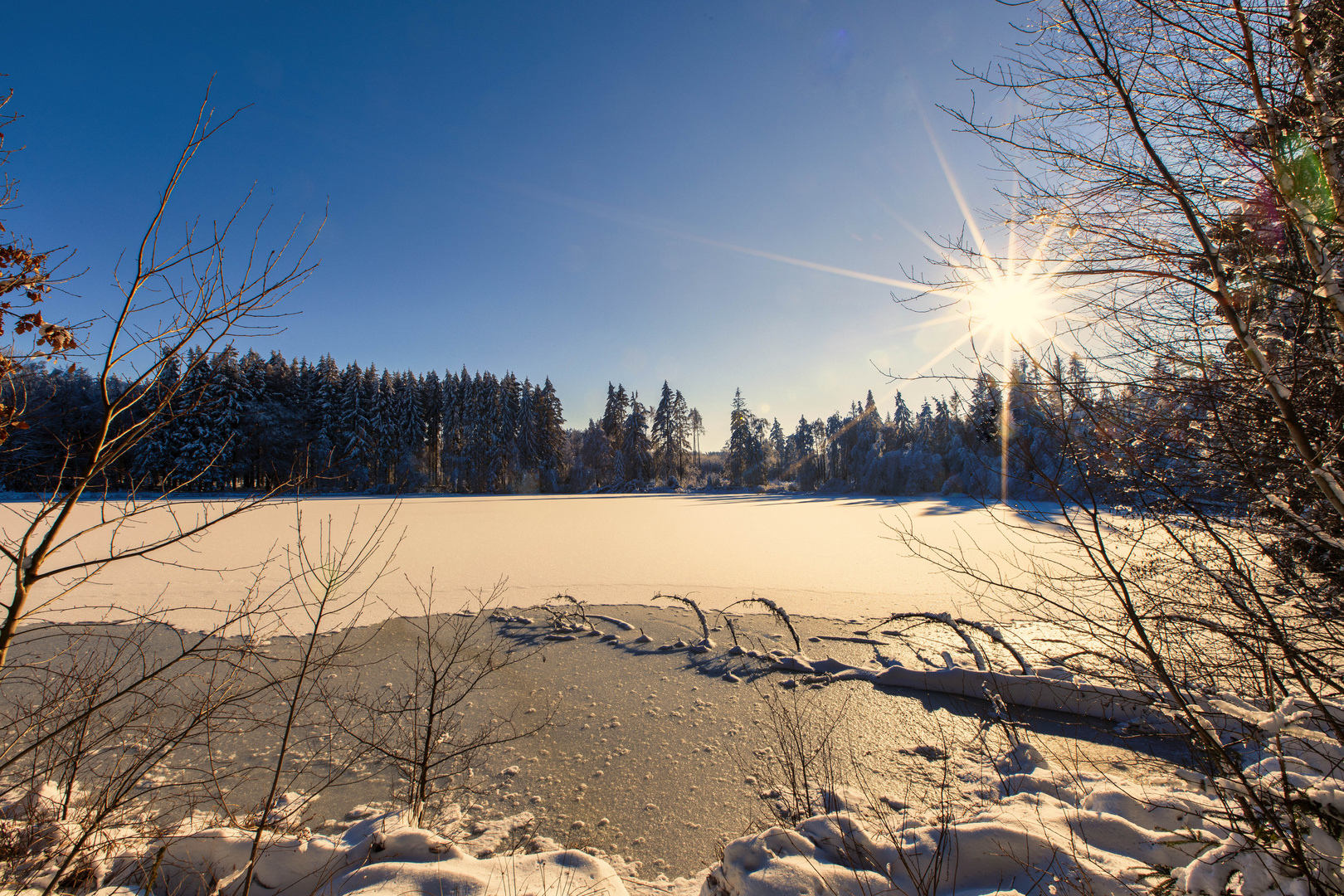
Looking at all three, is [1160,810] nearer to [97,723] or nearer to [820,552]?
[97,723]

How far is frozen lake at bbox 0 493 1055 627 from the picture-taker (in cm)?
824

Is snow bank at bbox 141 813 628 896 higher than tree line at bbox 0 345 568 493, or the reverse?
tree line at bbox 0 345 568 493

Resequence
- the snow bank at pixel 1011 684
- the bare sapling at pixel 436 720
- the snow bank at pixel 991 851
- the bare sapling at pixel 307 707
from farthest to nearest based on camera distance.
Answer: the snow bank at pixel 1011 684 < the bare sapling at pixel 436 720 < the bare sapling at pixel 307 707 < the snow bank at pixel 991 851

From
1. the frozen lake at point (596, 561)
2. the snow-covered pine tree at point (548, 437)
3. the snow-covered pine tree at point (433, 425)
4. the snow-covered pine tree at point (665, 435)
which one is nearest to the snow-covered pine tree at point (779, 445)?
the snow-covered pine tree at point (665, 435)

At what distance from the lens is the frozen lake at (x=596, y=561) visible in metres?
8.24

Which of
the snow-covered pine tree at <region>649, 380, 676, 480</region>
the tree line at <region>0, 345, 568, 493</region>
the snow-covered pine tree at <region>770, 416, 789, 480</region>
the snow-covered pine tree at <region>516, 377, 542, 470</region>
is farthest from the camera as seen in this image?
the snow-covered pine tree at <region>770, 416, 789, 480</region>

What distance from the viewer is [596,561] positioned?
11.8 metres

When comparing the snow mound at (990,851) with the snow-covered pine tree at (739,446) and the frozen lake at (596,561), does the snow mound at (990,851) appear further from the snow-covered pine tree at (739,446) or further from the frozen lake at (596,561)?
A: the snow-covered pine tree at (739,446)

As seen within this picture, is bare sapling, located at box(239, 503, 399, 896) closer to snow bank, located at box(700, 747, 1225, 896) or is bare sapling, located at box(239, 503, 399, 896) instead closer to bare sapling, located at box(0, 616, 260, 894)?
bare sapling, located at box(0, 616, 260, 894)

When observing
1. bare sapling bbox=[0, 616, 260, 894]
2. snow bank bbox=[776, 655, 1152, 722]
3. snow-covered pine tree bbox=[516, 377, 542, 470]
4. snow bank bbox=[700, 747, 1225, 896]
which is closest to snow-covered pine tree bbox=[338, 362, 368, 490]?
snow-covered pine tree bbox=[516, 377, 542, 470]

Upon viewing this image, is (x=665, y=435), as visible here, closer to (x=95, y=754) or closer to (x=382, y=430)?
(x=382, y=430)

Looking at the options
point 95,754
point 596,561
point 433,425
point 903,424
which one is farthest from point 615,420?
point 95,754

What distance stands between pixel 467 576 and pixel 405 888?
8.13m

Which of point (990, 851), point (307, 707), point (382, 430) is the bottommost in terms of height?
point (307, 707)
